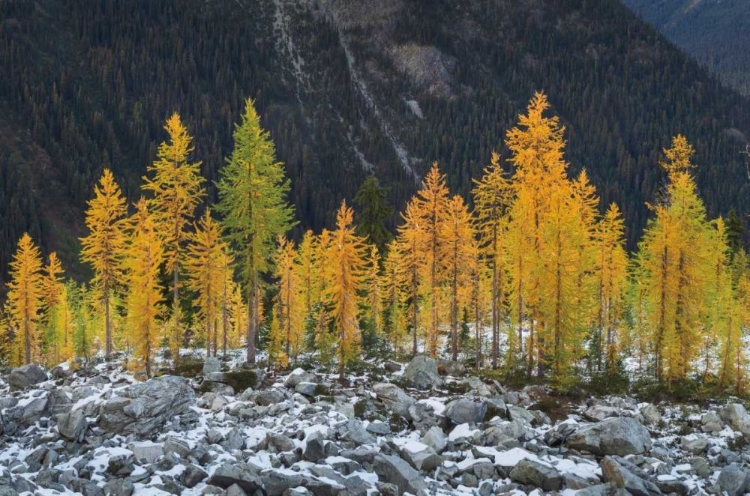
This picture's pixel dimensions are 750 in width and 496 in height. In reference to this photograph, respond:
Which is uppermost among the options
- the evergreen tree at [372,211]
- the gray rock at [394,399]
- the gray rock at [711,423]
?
the evergreen tree at [372,211]

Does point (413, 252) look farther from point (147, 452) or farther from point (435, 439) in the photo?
point (147, 452)

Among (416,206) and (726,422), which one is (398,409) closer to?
(726,422)

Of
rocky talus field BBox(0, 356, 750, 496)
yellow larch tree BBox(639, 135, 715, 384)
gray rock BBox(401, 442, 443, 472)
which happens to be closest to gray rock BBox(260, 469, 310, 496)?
rocky talus field BBox(0, 356, 750, 496)

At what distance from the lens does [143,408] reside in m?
21.1

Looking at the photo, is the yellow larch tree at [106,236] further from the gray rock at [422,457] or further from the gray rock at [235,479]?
the gray rock at [422,457]

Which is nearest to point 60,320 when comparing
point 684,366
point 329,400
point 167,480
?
point 329,400

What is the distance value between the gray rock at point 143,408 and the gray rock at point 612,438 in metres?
14.7

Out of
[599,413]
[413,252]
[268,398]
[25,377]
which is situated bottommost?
[599,413]

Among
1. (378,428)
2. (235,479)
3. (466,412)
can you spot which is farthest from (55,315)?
(235,479)

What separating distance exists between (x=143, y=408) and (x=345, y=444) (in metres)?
7.24

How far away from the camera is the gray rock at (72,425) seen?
20.0 meters

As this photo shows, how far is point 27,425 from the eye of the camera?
2159 centimetres

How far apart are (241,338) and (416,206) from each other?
3726 centimetres

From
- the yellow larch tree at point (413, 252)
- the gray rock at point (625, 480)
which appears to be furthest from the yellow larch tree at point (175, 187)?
the gray rock at point (625, 480)
